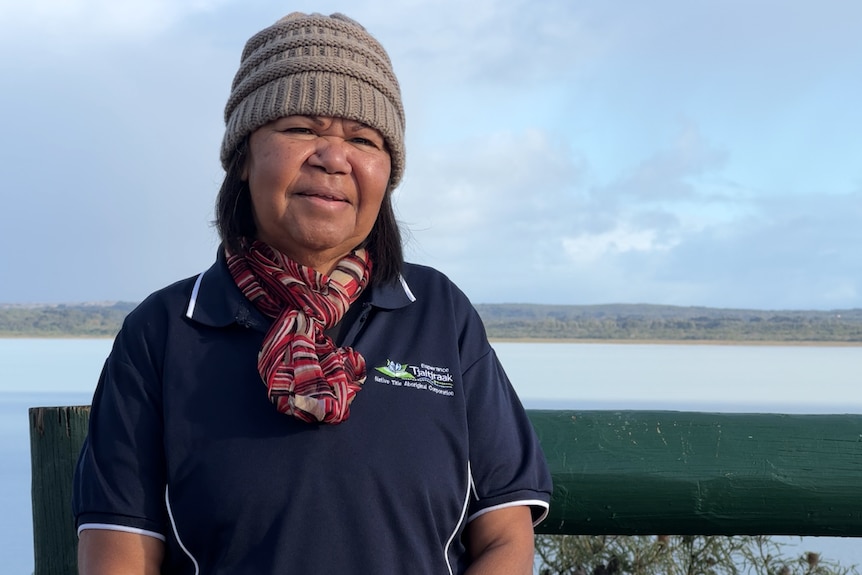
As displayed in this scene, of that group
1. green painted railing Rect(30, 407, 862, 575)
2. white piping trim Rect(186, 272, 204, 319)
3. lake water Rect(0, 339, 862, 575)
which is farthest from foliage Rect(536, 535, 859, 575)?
white piping trim Rect(186, 272, 204, 319)

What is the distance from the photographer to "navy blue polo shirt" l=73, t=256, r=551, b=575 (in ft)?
6.21

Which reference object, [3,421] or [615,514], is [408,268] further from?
[3,421]

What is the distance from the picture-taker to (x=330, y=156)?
2035mm

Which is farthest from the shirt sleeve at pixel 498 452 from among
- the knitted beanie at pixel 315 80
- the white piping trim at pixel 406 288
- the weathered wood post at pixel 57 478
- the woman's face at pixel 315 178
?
the weathered wood post at pixel 57 478

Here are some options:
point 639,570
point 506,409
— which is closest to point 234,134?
point 506,409

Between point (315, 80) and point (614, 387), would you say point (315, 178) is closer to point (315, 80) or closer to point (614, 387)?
point (315, 80)

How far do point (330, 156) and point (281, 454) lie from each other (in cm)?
59

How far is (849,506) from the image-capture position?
2.62 m

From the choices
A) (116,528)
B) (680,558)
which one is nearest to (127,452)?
(116,528)

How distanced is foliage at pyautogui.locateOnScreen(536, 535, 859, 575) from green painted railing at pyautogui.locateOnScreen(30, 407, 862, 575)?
1.98 m

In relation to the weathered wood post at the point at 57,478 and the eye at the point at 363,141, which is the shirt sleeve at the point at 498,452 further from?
the weathered wood post at the point at 57,478

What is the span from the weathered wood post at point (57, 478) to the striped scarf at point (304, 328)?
25.4 inches

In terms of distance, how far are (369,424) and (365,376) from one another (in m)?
0.10

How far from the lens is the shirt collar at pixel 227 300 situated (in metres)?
2.04
